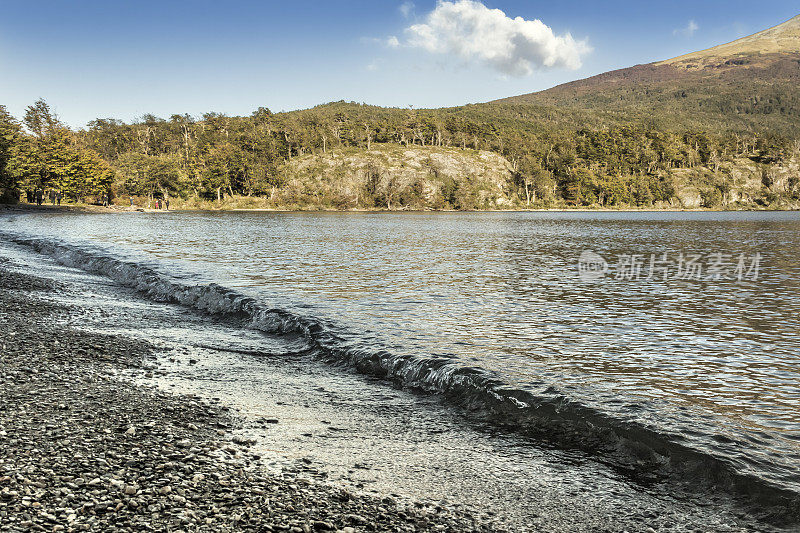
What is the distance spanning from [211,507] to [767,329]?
15270mm

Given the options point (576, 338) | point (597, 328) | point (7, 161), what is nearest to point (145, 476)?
point (576, 338)

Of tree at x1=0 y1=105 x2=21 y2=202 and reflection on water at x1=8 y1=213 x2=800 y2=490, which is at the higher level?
tree at x1=0 y1=105 x2=21 y2=202

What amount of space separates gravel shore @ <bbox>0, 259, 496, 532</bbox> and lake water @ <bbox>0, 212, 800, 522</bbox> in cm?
356

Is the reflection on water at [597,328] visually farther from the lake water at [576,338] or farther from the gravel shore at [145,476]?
the gravel shore at [145,476]

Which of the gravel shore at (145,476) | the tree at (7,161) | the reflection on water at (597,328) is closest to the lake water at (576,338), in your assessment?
the reflection on water at (597,328)

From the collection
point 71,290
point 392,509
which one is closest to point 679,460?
point 392,509

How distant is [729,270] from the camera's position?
28.2 m

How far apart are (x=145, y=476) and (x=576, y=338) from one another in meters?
10.9

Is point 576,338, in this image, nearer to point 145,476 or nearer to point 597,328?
point 597,328

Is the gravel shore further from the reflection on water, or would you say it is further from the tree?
the tree

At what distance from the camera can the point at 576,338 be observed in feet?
45.6

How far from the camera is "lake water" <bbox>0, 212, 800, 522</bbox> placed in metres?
7.74

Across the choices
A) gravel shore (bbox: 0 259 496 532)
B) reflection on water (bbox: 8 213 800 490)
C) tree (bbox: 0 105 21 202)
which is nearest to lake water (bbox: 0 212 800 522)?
reflection on water (bbox: 8 213 800 490)

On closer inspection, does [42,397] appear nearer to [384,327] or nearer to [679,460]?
[384,327]
